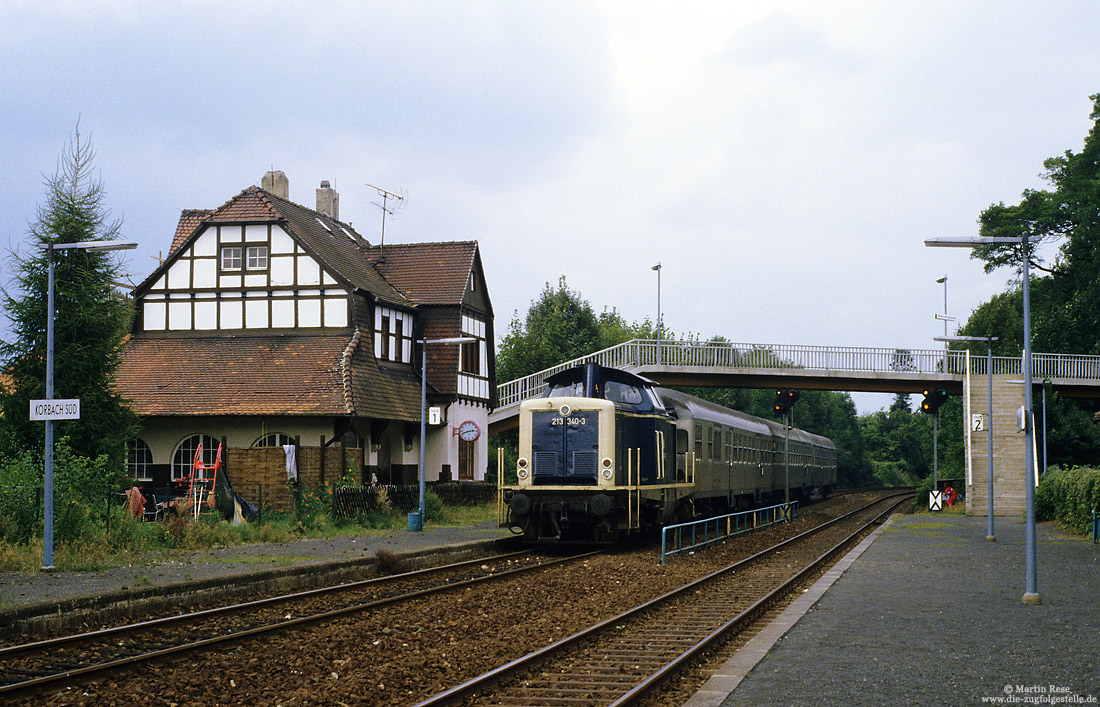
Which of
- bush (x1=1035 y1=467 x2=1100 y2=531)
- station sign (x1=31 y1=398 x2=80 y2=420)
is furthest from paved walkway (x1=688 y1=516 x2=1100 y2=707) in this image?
station sign (x1=31 y1=398 x2=80 y2=420)

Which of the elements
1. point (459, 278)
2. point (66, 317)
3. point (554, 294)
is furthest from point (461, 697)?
point (554, 294)

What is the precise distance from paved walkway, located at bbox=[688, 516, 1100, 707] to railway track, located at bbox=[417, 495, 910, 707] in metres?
0.54

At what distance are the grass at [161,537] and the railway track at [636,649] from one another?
24.0ft

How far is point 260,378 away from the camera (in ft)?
99.9

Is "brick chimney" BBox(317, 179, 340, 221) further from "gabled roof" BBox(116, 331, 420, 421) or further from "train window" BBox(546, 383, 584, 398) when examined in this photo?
"train window" BBox(546, 383, 584, 398)

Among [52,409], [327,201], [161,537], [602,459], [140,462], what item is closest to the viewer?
[52,409]

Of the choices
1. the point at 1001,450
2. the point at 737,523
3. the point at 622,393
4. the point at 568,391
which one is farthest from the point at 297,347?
the point at 1001,450

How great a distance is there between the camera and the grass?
1695 centimetres

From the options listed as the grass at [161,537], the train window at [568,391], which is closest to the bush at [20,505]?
the grass at [161,537]

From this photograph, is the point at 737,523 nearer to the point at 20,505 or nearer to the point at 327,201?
the point at 20,505

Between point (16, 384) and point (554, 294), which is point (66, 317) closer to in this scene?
point (16, 384)

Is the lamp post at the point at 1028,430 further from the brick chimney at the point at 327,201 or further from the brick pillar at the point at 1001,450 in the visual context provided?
the brick chimney at the point at 327,201

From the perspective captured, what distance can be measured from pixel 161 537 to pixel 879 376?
2880 centimetres

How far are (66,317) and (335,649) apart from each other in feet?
48.4
